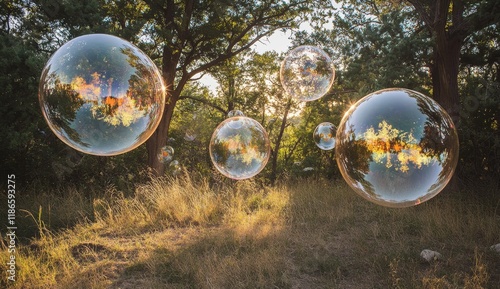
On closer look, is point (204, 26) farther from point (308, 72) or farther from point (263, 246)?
point (263, 246)

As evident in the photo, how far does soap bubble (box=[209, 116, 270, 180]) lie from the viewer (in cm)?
679

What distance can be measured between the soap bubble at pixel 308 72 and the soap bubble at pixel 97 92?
15.6 feet

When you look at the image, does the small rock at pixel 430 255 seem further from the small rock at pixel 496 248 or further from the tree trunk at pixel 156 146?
the tree trunk at pixel 156 146

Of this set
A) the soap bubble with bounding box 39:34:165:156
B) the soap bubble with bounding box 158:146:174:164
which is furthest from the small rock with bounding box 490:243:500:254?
the soap bubble with bounding box 158:146:174:164

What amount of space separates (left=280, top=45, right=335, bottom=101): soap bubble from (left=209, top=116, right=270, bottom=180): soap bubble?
1.67m

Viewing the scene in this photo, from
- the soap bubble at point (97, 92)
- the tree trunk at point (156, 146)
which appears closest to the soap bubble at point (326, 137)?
the tree trunk at point (156, 146)

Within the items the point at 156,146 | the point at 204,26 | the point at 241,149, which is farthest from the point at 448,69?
the point at 156,146

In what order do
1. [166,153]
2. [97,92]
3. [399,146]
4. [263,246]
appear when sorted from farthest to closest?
1. [166,153]
2. [263,246]
3. [97,92]
4. [399,146]

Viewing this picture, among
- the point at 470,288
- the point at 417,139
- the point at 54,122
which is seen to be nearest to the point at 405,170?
the point at 417,139

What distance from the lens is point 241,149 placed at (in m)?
6.83

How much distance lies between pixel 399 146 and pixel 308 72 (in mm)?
4938

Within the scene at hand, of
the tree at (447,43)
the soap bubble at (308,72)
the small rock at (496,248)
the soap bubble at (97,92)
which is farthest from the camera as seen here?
the tree at (447,43)

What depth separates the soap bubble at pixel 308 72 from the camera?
24.7 ft

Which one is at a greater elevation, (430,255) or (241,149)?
(241,149)
